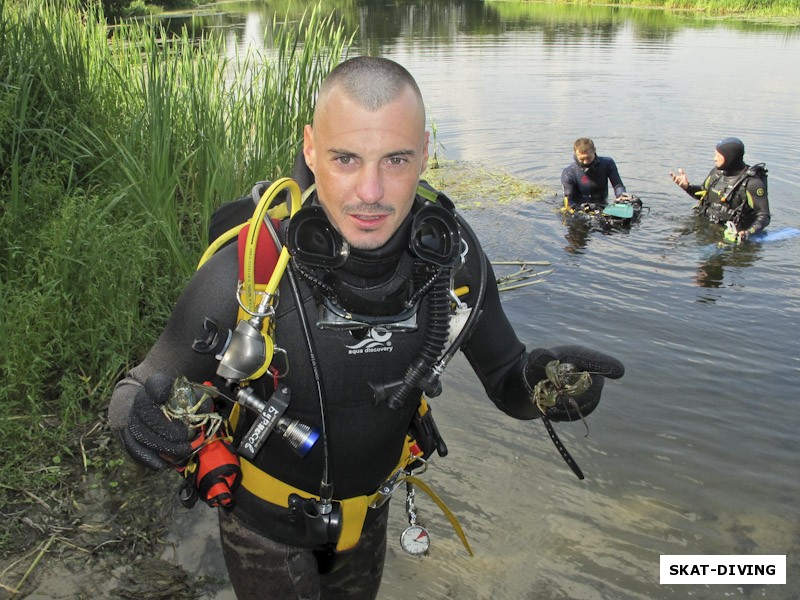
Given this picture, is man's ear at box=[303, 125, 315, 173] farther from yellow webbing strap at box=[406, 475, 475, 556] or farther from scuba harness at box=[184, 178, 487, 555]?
yellow webbing strap at box=[406, 475, 475, 556]

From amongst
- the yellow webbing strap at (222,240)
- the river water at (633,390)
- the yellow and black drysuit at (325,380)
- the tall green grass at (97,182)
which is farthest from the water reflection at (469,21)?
the yellow and black drysuit at (325,380)

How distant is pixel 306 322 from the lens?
6.16 ft

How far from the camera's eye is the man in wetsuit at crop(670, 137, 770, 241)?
8570 millimetres

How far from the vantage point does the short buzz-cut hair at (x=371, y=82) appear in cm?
185

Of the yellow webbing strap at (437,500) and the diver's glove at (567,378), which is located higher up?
the diver's glove at (567,378)

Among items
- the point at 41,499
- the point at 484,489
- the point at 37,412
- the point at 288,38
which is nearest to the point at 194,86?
the point at 288,38

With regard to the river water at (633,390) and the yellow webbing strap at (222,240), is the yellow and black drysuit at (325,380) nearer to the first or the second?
the yellow webbing strap at (222,240)

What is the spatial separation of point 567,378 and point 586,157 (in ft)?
26.5

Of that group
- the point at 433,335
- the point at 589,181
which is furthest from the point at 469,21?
the point at 433,335

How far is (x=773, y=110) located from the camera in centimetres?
1427

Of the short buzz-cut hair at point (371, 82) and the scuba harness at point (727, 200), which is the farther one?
the scuba harness at point (727, 200)

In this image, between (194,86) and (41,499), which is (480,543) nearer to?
(41,499)

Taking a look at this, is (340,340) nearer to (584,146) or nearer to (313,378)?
(313,378)

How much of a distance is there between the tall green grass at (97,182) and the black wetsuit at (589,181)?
15.8ft
